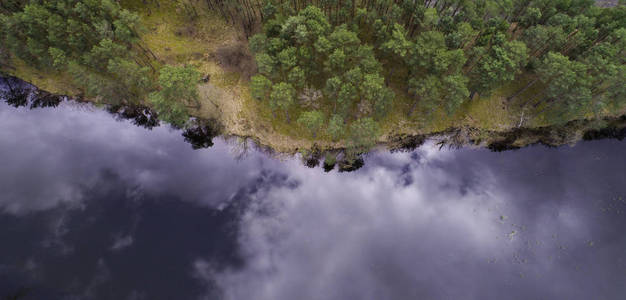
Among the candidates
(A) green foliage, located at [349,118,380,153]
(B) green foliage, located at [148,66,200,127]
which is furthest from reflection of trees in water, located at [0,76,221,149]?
(A) green foliage, located at [349,118,380,153]

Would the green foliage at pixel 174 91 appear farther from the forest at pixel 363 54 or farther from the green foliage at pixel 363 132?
the green foliage at pixel 363 132

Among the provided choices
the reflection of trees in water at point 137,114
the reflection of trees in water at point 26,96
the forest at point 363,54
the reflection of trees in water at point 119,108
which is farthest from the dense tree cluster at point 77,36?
the reflection of trees in water at point 26,96

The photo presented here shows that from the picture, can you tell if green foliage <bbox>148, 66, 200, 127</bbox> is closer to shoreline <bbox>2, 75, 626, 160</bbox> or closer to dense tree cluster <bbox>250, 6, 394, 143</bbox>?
shoreline <bbox>2, 75, 626, 160</bbox>

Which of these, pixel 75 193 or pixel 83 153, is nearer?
pixel 75 193

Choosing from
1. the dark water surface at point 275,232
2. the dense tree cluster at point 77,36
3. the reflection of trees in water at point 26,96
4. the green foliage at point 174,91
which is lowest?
the dark water surface at point 275,232

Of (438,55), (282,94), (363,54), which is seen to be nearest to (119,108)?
(282,94)

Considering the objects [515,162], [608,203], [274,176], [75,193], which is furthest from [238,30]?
[608,203]

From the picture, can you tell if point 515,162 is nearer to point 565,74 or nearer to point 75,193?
point 565,74
